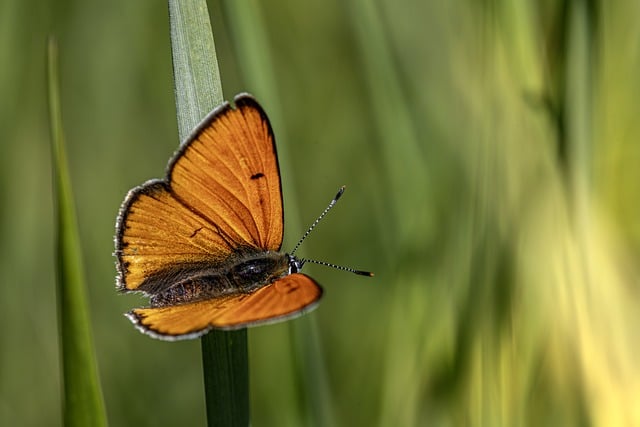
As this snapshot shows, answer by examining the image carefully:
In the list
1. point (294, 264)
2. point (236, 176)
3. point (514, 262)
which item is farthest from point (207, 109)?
point (514, 262)

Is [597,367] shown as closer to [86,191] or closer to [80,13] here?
[86,191]

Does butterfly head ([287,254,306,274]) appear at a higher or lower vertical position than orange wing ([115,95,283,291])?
lower

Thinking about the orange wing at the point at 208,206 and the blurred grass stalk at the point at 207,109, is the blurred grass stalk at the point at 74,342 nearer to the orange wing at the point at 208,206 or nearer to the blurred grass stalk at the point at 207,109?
the blurred grass stalk at the point at 207,109

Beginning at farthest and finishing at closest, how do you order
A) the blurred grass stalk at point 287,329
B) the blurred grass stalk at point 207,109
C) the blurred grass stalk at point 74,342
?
the blurred grass stalk at point 287,329
the blurred grass stalk at point 207,109
the blurred grass stalk at point 74,342

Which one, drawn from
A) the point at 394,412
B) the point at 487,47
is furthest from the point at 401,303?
the point at 487,47

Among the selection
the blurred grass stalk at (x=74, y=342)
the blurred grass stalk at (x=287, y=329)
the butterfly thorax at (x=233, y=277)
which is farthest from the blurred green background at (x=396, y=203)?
the blurred grass stalk at (x=74, y=342)

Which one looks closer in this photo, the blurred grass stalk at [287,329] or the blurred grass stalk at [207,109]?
the blurred grass stalk at [207,109]

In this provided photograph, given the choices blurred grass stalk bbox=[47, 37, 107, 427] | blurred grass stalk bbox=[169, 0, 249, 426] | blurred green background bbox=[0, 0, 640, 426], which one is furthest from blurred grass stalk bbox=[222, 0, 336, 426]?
blurred grass stalk bbox=[47, 37, 107, 427]

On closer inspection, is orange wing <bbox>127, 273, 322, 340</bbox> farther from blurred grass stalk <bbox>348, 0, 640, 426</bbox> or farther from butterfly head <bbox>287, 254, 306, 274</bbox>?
blurred grass stalk <bbox>348, 0, 640, 426</bbox>
